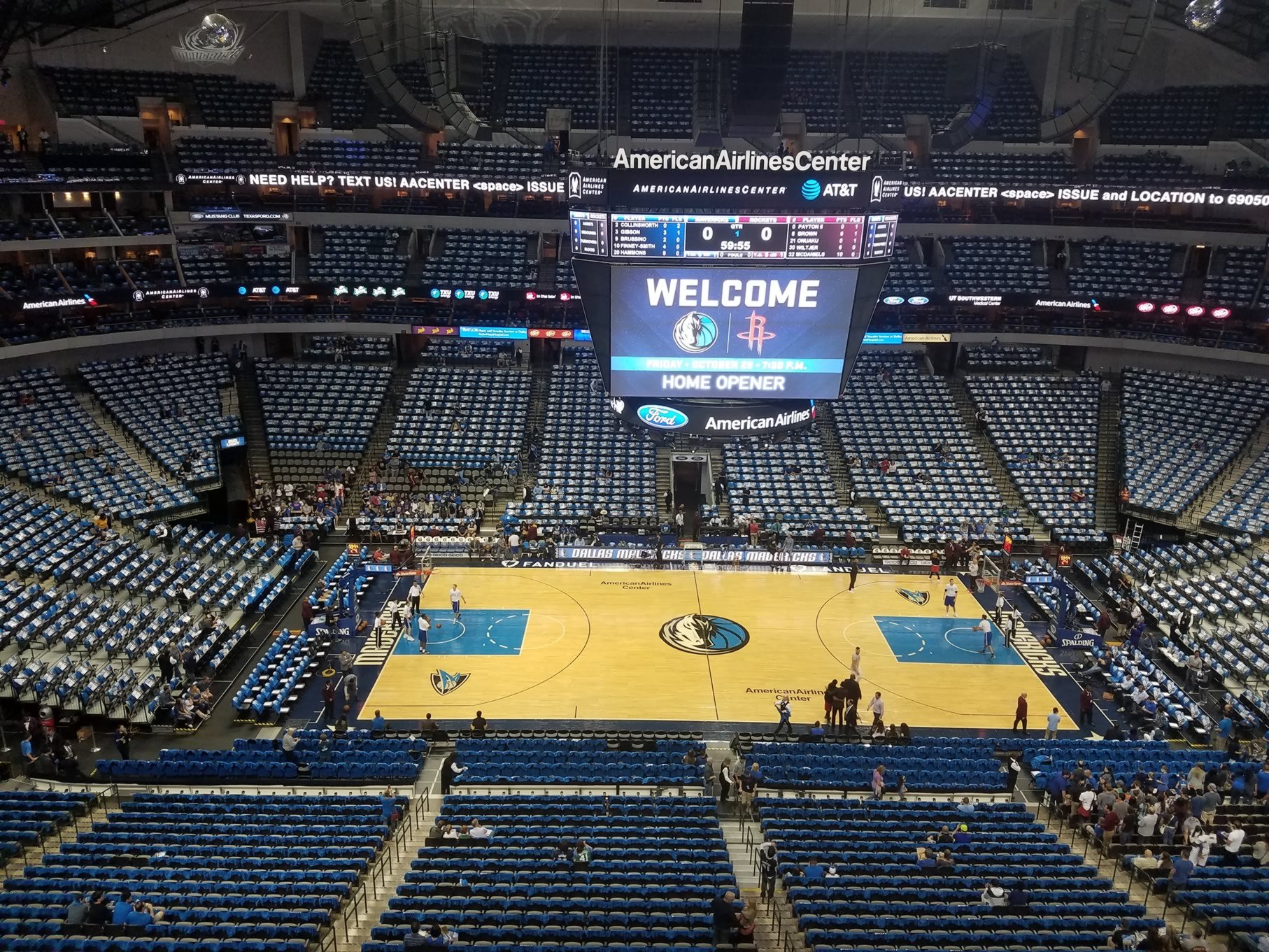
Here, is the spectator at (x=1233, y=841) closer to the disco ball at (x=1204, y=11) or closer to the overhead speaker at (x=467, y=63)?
the overhead speaker at (x=467, y=63)

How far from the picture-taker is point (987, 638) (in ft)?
93.5

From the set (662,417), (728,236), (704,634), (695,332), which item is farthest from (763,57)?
(704,634)

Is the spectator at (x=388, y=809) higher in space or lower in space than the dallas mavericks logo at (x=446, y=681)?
higher

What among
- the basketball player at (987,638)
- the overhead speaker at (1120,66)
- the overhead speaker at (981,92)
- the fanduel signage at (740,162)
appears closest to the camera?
the fanduel signage at (740,162)

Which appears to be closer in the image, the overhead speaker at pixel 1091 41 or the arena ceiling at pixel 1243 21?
the overhead speaker at pixel 1091 41

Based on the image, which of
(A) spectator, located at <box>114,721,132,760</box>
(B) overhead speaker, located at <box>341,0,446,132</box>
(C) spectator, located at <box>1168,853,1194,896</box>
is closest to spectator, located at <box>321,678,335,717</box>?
(A) spectator, located at <box>114,721,132,760</box>

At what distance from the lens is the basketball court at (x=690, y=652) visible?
2528cm

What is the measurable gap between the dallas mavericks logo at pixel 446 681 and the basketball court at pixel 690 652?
60 millimetres

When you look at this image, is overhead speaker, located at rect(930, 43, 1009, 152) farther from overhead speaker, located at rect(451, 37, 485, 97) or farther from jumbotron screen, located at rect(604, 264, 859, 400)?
overhead speaker, located at rect(451, 37, 485, 97)

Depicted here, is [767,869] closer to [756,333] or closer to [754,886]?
[754,886]

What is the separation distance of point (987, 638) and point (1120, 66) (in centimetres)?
1681

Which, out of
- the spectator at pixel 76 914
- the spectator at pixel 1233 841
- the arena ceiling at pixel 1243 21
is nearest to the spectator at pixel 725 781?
the spectator at pixel 1233 841

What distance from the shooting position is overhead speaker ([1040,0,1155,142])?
27828 mm

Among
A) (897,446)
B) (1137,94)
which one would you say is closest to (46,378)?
(897,446)
